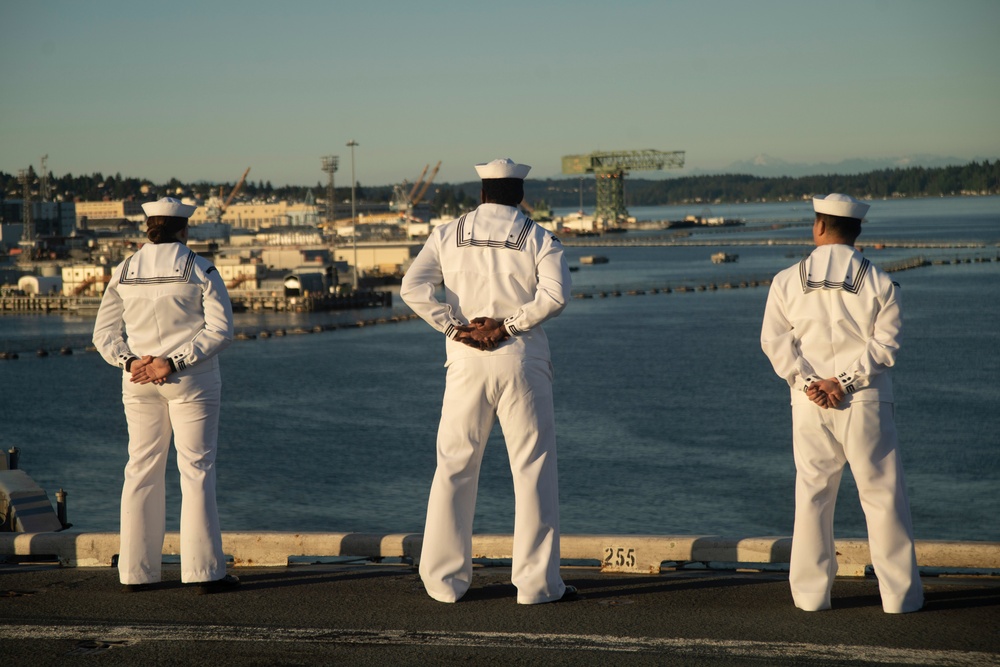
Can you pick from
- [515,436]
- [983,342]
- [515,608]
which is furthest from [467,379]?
[983,342]

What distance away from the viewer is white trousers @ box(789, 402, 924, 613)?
5.17 meters

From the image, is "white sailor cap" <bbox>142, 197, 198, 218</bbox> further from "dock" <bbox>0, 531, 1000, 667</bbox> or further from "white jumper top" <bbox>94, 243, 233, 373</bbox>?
"dock" <bbox>0, 531, 1000, 667</bbox>

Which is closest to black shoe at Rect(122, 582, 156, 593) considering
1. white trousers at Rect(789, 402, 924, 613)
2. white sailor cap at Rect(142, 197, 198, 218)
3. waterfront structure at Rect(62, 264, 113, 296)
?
white sailor cap at Rect(142, 197, 198, 218)

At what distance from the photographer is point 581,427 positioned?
39.7 m

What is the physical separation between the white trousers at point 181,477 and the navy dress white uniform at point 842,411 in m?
2.86

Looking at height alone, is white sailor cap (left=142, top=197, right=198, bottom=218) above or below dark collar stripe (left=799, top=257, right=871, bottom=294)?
above

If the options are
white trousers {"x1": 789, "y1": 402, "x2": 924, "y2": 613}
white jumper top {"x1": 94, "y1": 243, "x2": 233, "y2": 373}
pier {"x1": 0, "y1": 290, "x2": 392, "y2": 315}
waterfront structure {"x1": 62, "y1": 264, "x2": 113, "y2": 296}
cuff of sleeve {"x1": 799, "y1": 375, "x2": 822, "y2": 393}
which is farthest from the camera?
waterfront structure {"x1": 62, "y1": 264, "x2": 113, "y2": 296}

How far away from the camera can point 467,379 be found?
5590 millimetres

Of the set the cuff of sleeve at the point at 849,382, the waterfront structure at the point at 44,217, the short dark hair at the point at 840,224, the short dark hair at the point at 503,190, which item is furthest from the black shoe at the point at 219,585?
the waterfront structure at the point at 44,217

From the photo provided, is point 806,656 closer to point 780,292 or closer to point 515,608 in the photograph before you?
point 515,608

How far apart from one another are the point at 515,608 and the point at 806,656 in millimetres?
1431

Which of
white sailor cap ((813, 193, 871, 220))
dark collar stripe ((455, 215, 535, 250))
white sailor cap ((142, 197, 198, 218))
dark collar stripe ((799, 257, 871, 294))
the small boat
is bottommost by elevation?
the small boat

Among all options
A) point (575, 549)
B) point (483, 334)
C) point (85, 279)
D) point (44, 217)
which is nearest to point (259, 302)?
point (85, 279)

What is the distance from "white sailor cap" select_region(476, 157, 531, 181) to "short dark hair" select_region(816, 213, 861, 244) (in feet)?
4.79
